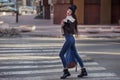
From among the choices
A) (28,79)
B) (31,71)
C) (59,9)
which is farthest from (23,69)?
(59,9)

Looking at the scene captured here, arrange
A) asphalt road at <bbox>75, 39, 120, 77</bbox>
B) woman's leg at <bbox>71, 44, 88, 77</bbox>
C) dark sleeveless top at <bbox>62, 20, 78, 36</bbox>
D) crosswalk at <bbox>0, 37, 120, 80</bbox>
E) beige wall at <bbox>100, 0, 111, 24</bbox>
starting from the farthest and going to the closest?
beige wall at <bbox>100, 0, 111, 24</bbox>
asphalt road at <bbox>75, 39, 120, 77</bbox>
crosswalk at <bbox>0, 37, 120, 80</bbox>
woman's leg at <bbox>71, 44, 88, 77</bbox>
dark sleeveless top at <bbox>62, 20, 78, 36</bbox>

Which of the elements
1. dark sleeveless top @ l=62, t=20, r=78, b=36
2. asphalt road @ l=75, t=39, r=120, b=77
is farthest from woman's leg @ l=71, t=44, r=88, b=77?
asphalt road @ l=75, t=39, r=120, b=77

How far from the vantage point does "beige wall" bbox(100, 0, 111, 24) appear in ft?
117

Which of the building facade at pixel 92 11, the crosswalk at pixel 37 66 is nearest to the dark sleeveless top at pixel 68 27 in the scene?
the crosswalk at pixel 37 66

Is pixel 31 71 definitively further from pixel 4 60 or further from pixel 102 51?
pixel 102 51

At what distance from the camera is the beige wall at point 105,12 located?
3566 cm

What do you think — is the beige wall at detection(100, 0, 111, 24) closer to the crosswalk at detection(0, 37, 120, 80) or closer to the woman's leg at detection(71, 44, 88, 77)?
the crosswalk at detection(0, 37, 120, 80)

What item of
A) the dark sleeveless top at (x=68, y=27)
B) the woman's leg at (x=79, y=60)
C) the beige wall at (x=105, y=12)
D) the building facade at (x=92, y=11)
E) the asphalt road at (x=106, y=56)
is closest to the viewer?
the dark sleeveless top at (x=68, y=27)

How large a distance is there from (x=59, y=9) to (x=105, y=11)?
11.4ft

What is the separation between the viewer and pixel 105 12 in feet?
117

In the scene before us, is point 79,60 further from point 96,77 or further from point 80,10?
point 80,10

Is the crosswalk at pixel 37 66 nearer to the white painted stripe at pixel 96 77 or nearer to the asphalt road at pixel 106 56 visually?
the white painted stripe at pixel 96 77

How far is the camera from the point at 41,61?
588 inches

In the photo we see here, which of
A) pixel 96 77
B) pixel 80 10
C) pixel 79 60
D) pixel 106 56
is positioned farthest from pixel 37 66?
pixel 80 10
